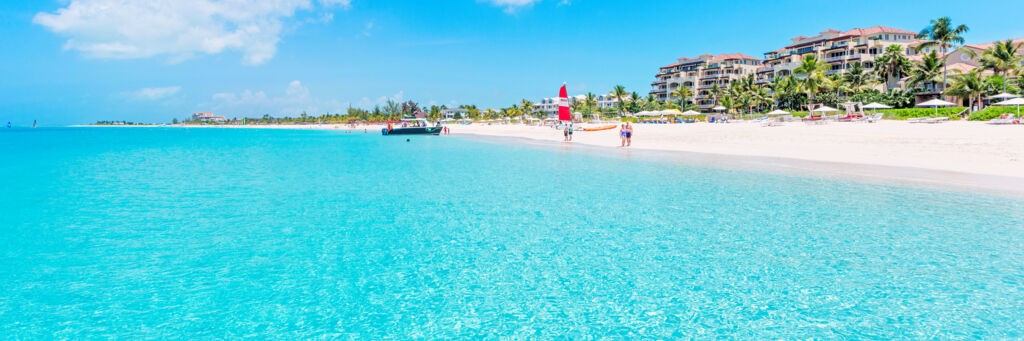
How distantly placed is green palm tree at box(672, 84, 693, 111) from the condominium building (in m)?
15.8

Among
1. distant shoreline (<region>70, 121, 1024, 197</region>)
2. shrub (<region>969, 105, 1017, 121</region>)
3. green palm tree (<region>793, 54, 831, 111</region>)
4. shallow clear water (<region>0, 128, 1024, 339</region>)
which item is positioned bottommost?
shallow clear water (<region>0, 128, 1024, 339</region>)

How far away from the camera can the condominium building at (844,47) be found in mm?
83562

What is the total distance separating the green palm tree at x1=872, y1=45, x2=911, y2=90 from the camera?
221 ft

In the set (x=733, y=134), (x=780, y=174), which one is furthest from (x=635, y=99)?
(x=780, y=174)

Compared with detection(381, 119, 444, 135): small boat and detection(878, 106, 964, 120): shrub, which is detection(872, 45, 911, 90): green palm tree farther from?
detection(381, 119, 444, 135): small boat

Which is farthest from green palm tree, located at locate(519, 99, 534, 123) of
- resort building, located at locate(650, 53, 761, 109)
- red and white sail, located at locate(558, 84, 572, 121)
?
red and white sail, located at locate(558, 84, 572, 121)

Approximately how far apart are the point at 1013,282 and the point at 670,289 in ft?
14.3

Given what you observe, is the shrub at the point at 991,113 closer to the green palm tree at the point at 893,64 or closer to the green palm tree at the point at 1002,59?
the green palm tree at the point at 1002,59

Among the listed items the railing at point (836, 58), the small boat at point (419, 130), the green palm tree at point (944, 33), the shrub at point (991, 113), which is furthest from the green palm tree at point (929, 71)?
the small boat at point (419, 130)

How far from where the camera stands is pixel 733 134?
37.0 m

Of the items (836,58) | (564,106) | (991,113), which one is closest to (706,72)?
(836,58)

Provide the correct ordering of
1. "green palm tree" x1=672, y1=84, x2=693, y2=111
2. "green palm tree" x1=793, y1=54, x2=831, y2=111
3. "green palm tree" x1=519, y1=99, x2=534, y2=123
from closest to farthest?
"green palm tree" x1=793, y1=54, x2=831, y2=111, "green palm tree" x1=672, y1=84, x2=693, y2=111, "green palm tree" x1=519, y1=99, x2=534, y2=123

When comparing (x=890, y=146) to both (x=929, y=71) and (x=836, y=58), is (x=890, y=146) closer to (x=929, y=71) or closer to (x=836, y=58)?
(x=929, y=71)

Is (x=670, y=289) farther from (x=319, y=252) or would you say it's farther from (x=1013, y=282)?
(x=319, y=252)
